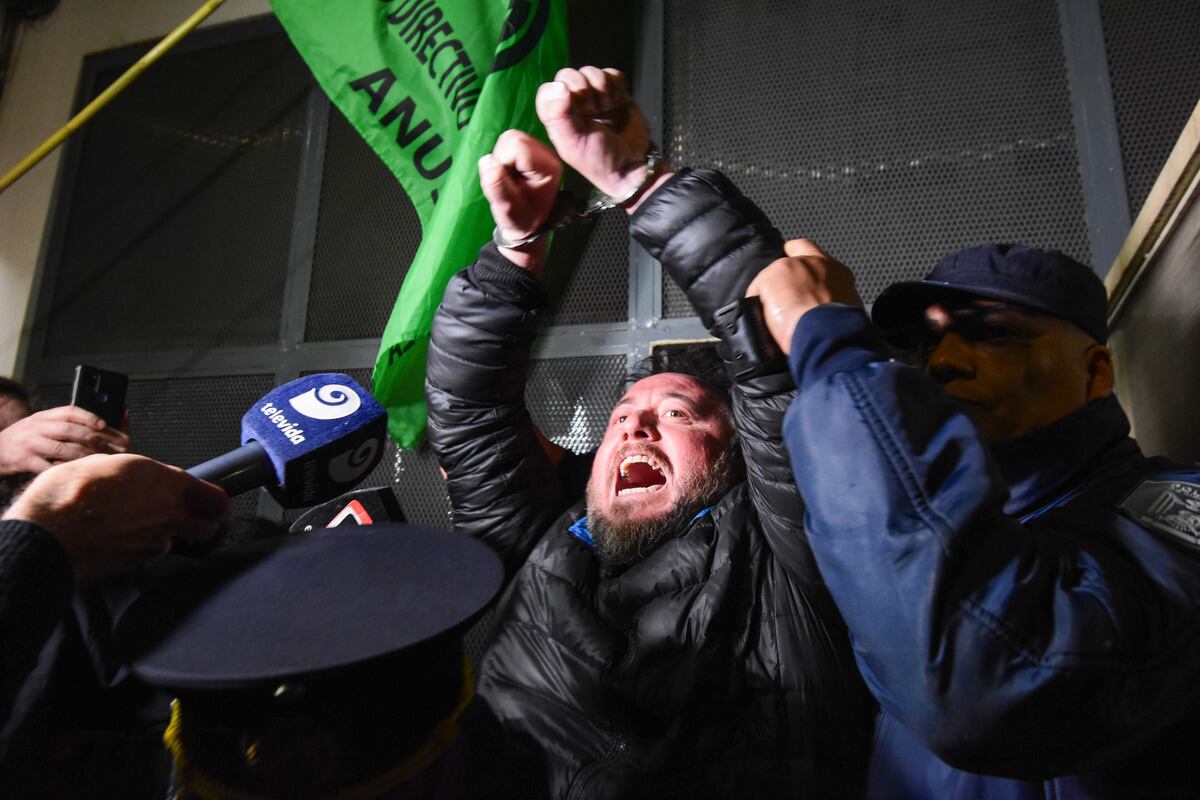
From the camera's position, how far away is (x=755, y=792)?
2.95ft

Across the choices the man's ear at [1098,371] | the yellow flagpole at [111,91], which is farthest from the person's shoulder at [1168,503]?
the yellow flagpole at [111,91]

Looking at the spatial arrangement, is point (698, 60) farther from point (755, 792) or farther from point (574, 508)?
point (755, 792)

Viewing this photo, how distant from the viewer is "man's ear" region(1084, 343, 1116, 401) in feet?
2.98

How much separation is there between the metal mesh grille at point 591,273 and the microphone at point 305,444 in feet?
3.12

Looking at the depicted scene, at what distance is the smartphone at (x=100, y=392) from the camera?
94 cm

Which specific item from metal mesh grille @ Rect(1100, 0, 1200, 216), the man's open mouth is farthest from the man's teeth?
metal mesh grille @ Rect(1100, 0, 1200, 216)

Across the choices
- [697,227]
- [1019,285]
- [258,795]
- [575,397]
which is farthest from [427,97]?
[258,795]

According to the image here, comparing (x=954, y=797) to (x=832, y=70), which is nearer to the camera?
(x=954, y=797)

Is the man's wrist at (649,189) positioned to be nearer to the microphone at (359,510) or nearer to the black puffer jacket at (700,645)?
the black puffer jacket at (700,645)

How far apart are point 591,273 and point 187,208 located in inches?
55.1

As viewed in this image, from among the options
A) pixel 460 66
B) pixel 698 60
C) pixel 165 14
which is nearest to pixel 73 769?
pixel 460 66

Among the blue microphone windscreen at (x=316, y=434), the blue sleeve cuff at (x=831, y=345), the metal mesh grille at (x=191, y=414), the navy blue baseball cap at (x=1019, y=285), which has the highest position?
the blue sleeve cuff at (x=831, y=345)

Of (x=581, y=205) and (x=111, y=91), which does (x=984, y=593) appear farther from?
(x=111, y=91)

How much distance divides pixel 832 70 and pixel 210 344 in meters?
1.85
